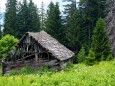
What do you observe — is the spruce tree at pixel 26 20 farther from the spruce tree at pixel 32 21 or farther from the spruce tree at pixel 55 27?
the spruce tree at pixel 55 27

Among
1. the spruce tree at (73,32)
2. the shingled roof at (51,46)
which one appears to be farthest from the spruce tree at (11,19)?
the shingled roof at (51,46)

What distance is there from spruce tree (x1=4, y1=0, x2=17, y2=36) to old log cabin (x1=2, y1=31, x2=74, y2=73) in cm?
2950

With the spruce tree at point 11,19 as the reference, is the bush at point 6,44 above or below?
below

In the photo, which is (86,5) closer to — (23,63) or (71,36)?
(71,36)

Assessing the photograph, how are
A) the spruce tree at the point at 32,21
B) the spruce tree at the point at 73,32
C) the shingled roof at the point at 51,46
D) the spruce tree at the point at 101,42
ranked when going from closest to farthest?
1. the shingled roof at the point at 51,46
2. the spruce tree at the point at 101,42
3. the spruce tree at the point at 73,32
4. the spruce tree at the point at 32,21

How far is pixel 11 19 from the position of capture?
67875 mm

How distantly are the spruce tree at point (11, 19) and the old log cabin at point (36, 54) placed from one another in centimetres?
2950

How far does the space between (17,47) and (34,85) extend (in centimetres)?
2501

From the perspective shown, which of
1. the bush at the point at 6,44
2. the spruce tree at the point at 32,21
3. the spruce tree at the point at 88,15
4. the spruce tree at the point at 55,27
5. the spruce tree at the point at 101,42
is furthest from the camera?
the spruce tree at the point at 32,21

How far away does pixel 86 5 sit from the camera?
5625 cm

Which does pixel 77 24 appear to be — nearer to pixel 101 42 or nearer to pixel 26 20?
pixel 26 20

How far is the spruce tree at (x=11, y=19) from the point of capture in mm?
66500

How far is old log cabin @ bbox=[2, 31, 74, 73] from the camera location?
110 ft

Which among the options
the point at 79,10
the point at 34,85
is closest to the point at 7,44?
the point at 79,10
